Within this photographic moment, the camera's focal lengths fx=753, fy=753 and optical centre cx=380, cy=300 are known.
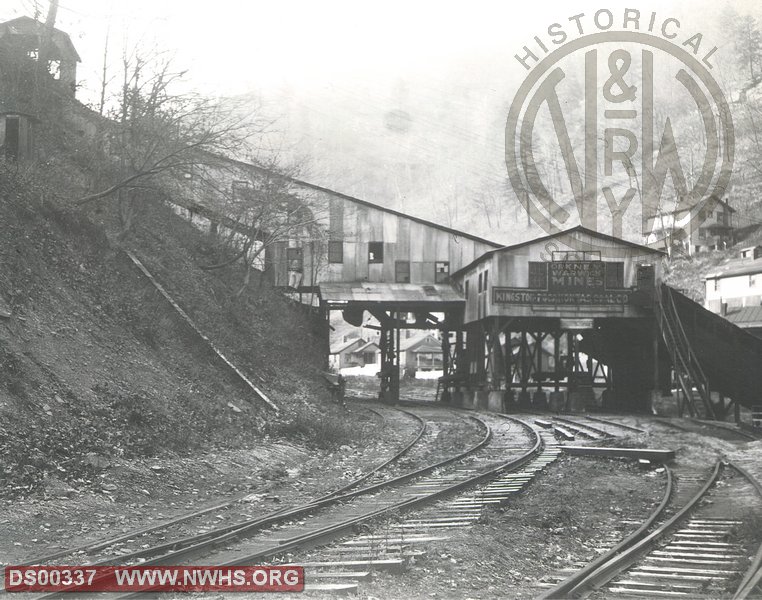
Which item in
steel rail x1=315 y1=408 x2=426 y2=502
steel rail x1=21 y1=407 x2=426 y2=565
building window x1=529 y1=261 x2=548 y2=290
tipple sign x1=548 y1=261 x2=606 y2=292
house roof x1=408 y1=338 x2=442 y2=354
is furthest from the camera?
house roof x1=408 y1=338 x2=442 y2=354

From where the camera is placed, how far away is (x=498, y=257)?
97.5ft

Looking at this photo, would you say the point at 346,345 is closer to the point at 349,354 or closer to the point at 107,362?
the point at 349,354

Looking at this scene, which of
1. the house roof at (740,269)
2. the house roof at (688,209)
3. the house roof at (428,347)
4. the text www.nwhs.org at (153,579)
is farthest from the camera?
the house roof at (688,209)

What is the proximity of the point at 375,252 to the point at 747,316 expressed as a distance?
83.1ft

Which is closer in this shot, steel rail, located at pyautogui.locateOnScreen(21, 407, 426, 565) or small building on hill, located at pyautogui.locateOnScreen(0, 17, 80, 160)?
steel rail, located at pyautogui.locateOnScreen(21, 407, 426, 565)

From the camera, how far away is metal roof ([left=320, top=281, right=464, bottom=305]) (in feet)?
108

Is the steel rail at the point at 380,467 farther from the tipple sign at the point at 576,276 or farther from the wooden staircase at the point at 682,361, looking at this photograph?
the tipple sign at the point at 576,276

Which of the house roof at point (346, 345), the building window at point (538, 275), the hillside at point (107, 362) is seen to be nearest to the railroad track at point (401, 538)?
the hillside at point (107, 362)

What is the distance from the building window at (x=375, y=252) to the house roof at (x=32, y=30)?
15.1 m

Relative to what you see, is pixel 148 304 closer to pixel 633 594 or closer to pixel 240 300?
pixel 240 300

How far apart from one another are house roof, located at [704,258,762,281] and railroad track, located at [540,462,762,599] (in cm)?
4841

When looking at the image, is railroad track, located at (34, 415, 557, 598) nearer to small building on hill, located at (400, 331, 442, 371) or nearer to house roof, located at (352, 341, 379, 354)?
small building on hill, located at (400, 331, 442, 371)

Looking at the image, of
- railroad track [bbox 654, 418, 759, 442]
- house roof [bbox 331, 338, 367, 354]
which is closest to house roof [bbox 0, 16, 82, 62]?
railroad track [bbox 654, 418, 759, 442]

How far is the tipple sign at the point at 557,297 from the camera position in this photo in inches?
1141
